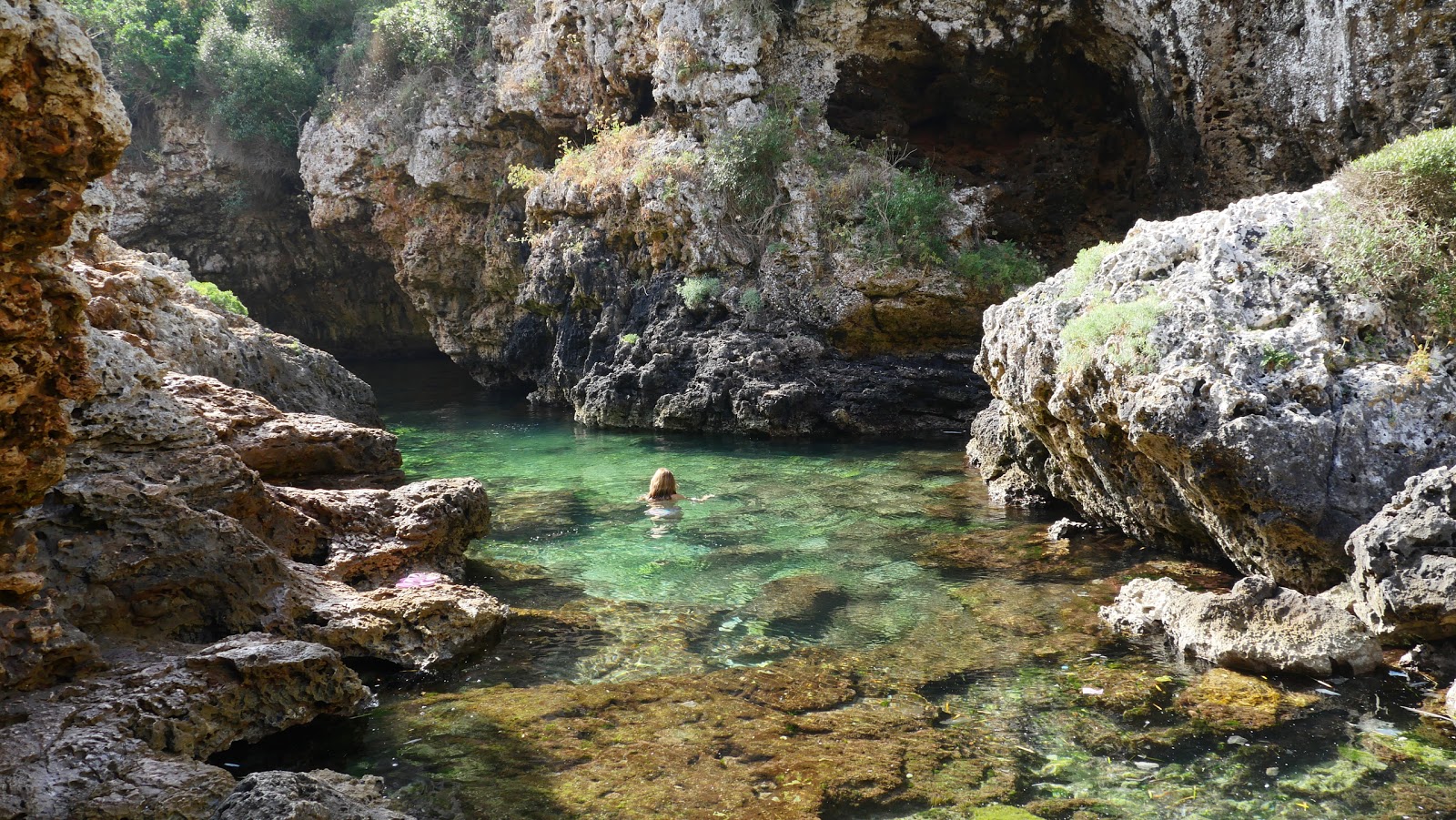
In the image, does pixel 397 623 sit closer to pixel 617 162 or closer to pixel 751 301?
pixel 751 301

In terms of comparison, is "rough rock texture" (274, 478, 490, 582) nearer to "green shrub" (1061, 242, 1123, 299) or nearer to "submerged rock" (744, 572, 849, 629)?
"submerged rock" (744, 572, 849, 629)

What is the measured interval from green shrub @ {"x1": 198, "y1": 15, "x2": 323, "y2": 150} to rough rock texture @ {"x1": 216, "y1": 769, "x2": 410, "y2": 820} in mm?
23652

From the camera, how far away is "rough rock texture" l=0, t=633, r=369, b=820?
12.8 ft

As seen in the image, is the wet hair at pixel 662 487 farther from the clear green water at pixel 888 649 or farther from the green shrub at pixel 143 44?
the green shrub at pixel 143 44

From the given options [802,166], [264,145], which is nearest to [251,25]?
[264,145]

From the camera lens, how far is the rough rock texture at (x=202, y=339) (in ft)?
27.5

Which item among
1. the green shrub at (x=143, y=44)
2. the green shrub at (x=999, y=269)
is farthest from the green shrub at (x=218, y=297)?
the green shrub at (x=143, y=44)

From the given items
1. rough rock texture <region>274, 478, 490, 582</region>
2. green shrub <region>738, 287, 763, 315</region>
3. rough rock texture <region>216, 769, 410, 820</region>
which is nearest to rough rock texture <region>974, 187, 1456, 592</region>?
rough rock texture <region>274, 478, 490, 582</region>

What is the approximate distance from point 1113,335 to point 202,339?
337 inches

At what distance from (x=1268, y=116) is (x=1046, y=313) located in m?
6.75

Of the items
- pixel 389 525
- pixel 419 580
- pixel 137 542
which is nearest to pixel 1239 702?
pixel 419 580

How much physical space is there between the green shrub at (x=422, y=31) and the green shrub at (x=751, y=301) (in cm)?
1077

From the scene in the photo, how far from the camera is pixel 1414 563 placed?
5.36 meters

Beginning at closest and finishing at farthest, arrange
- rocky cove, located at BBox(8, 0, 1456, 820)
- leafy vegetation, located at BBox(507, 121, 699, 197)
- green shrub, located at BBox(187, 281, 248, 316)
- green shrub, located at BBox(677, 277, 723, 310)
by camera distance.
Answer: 1. rocky cove, located at BBox(8, 0, 1456, 820)
2. green shrub, located at BBox(187, 281, 248, 316)
3. green shrub, located at BBox(677, 277, 723, 310)
4. leafy vegetation, located at BBox(507, 121, 699, 197)
